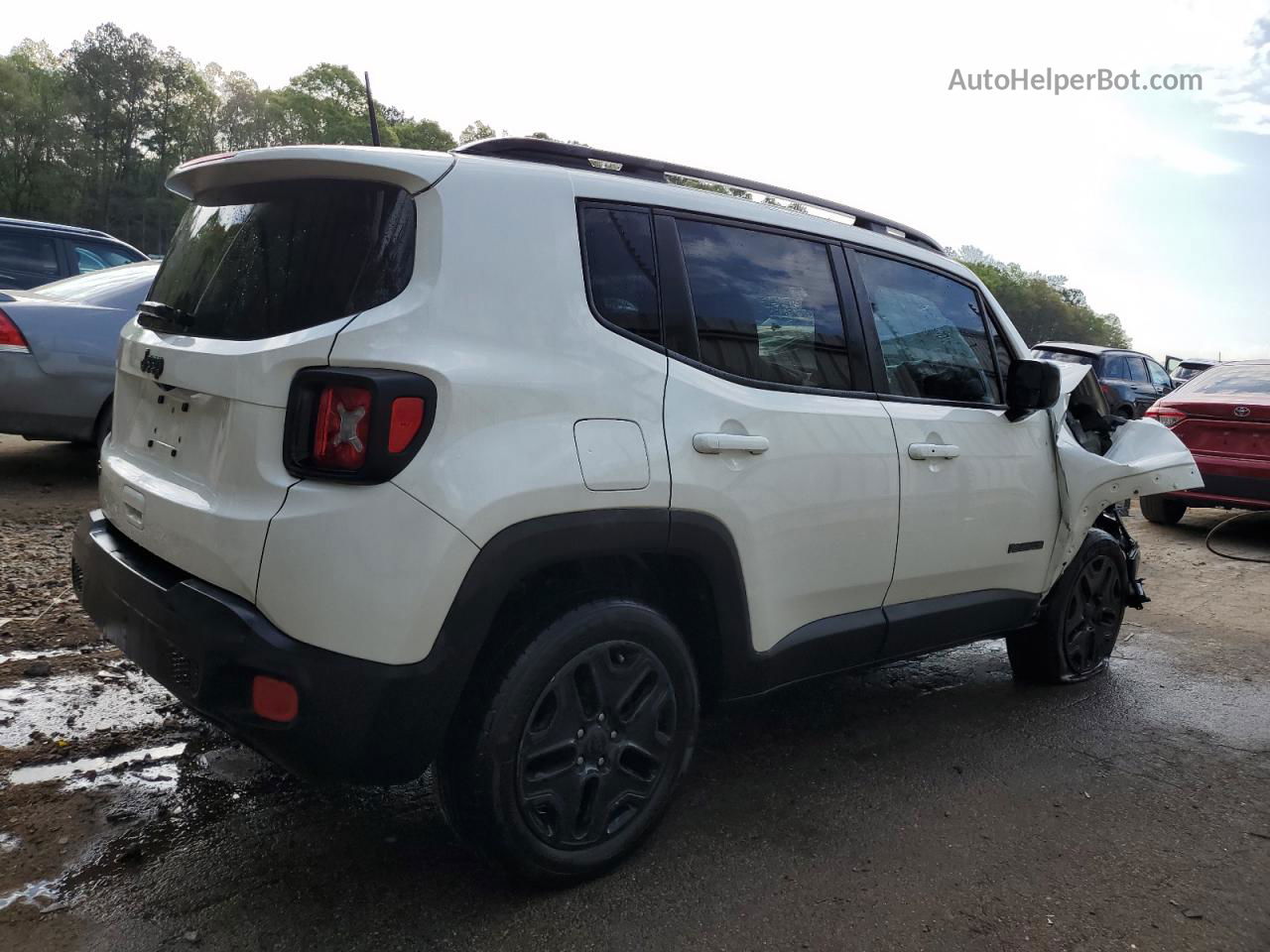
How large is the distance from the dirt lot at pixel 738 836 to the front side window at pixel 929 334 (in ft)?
4.45

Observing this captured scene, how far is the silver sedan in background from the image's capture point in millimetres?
5965

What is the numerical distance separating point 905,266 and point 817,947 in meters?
2.38

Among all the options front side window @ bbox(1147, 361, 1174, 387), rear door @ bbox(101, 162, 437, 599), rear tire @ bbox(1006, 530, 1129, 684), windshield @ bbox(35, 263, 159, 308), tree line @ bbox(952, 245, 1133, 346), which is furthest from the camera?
tree line @ bbox(952, 245, 1133, 346)

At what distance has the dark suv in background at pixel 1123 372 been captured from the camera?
16172 millimetres

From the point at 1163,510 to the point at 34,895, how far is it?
29.6 ft

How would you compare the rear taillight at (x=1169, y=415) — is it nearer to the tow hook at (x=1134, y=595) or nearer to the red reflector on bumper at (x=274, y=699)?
the tow hook at (x=1134, y=595)

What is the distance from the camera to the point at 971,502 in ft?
11.9

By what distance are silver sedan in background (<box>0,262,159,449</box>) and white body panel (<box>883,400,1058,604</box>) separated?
4804 mm

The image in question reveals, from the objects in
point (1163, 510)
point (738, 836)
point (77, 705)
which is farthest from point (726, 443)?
point (1163, 510)

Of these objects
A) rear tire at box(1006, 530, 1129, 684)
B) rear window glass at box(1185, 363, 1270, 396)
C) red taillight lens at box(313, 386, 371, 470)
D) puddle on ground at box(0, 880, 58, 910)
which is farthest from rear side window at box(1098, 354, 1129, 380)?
puddle on ground at box(0, 880, 58, 910)

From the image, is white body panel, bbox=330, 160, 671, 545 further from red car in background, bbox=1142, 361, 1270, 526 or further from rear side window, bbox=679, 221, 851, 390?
red car in background, bbox=1142, 361, 1270, 526

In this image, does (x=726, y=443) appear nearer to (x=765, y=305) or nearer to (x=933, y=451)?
(x=765, y=305)

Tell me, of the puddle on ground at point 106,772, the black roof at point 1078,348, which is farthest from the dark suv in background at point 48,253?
the black roof at point 1078,348

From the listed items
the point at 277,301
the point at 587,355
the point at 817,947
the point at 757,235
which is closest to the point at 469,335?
the point at 587,355
